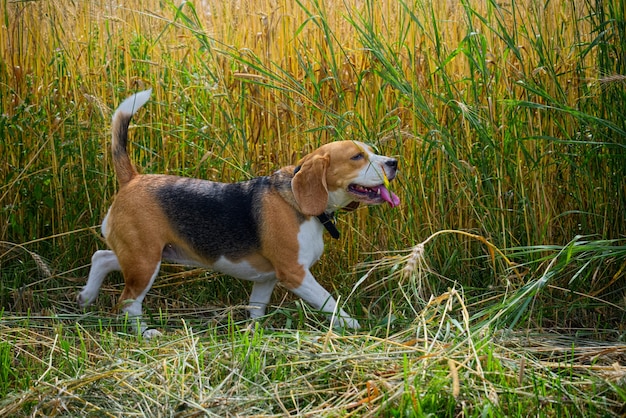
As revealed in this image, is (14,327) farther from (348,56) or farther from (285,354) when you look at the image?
(348,56)

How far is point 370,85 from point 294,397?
2.23m

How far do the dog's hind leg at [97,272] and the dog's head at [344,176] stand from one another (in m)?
1.11

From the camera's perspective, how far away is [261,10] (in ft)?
16.9

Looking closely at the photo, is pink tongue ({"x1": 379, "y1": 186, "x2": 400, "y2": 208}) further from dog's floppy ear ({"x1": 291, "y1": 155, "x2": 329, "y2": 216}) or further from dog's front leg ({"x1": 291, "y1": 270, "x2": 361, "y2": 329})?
dog's front leg ({"x1": 291, "y1": 270, "x2": 361, "y2": 329})

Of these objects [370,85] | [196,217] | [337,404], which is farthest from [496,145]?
[337,404]

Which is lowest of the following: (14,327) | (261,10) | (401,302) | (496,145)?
(401,302)

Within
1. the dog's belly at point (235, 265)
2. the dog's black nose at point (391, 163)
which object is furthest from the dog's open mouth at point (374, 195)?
the dog's belly at point (235, 265)

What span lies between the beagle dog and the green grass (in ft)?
0.62

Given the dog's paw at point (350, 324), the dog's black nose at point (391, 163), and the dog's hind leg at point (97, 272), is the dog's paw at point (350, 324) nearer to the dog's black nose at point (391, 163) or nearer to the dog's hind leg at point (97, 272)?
the dog's black nose at point (391, 163)

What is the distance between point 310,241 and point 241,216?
15.6 inches

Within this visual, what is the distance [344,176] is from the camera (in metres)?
4.50

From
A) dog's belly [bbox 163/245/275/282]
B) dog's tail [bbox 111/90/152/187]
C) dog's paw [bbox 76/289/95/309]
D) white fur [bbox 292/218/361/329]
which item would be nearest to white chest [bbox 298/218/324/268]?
white fur [bbox 292/218/361/329]

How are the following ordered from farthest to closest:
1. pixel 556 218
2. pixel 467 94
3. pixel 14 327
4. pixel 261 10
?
pixel 261 10
pixel 467 94
pixel 556 218
pixel 14 327

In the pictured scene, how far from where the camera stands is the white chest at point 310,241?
14.8 feet
